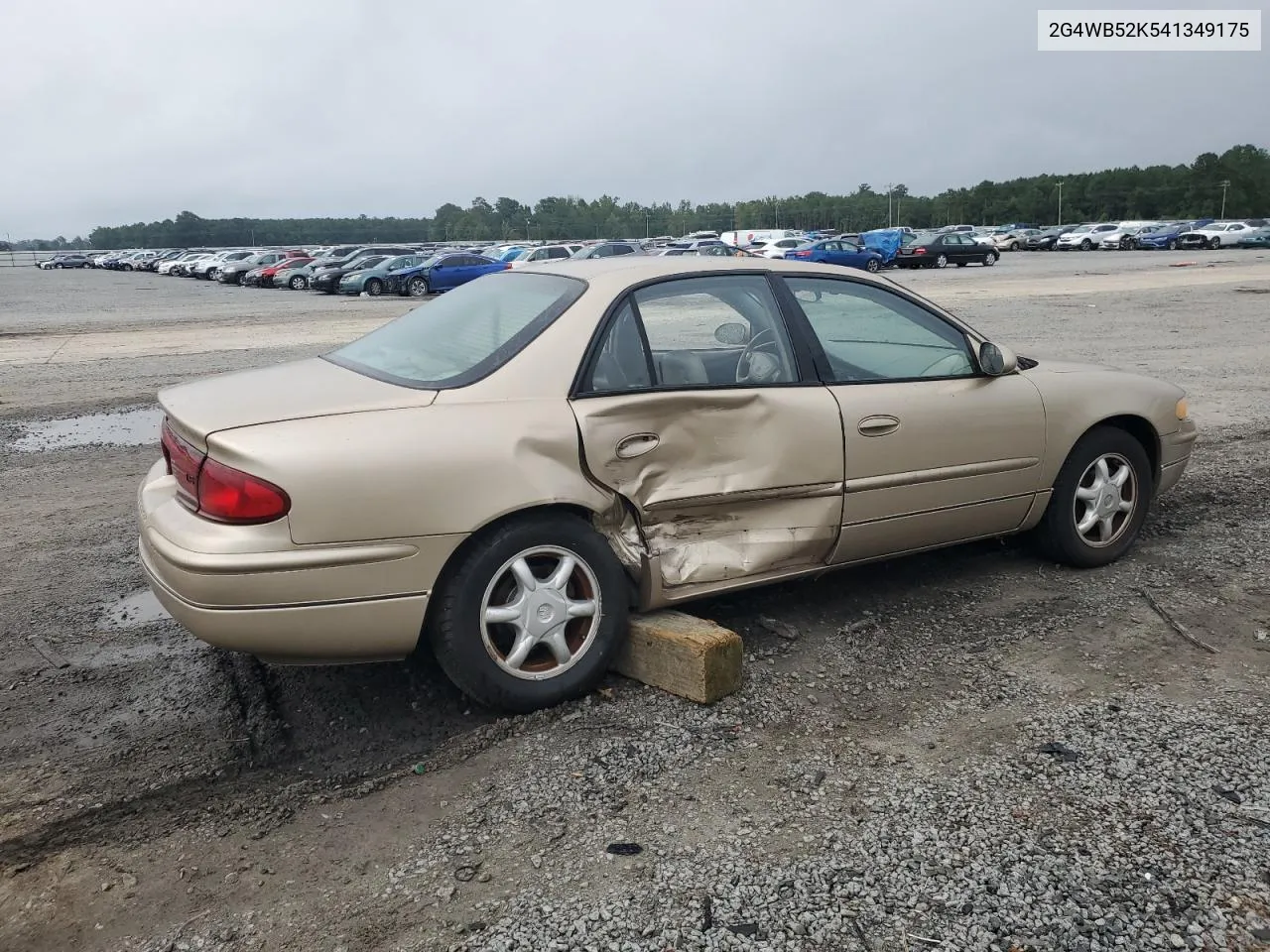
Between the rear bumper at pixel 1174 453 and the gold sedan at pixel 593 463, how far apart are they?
0.20 metres

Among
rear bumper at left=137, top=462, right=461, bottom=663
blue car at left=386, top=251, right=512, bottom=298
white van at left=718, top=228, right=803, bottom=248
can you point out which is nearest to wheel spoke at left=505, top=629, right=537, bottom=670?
rear bumper at left=137, top=462, right=461, bottom=663

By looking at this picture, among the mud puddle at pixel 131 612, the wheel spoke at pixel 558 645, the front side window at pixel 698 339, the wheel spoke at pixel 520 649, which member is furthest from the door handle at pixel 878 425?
the mud puddle at pixel 131 612

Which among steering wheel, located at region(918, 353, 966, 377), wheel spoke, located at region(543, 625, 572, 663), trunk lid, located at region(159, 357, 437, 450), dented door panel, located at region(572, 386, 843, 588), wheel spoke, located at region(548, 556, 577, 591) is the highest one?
trunk lid, located at region(159, 357, 437, 450)

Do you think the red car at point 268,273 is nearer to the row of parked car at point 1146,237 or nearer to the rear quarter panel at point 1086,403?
the row of parked car at point 1146,237

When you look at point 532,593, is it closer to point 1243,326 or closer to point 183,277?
point 1243,326

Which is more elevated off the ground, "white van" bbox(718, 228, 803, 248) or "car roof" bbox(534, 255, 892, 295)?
"white van" bbox(718, 228, 803, 248)

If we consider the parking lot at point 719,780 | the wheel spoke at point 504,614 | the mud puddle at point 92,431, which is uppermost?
the wheel spoke at point 504,614

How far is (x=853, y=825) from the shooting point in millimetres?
3076

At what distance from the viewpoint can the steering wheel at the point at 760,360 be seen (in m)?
4.31

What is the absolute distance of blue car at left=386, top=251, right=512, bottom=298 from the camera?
33.3m

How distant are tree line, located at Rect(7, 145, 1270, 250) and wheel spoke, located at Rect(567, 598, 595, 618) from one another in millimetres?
92346

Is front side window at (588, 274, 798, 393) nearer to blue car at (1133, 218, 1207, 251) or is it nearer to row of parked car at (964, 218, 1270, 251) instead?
row of parked car at (964, 218, 1270, 251)

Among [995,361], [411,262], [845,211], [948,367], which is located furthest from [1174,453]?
[845,211]

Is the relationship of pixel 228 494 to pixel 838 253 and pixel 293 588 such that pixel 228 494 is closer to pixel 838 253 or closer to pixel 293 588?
pixel 293 588
